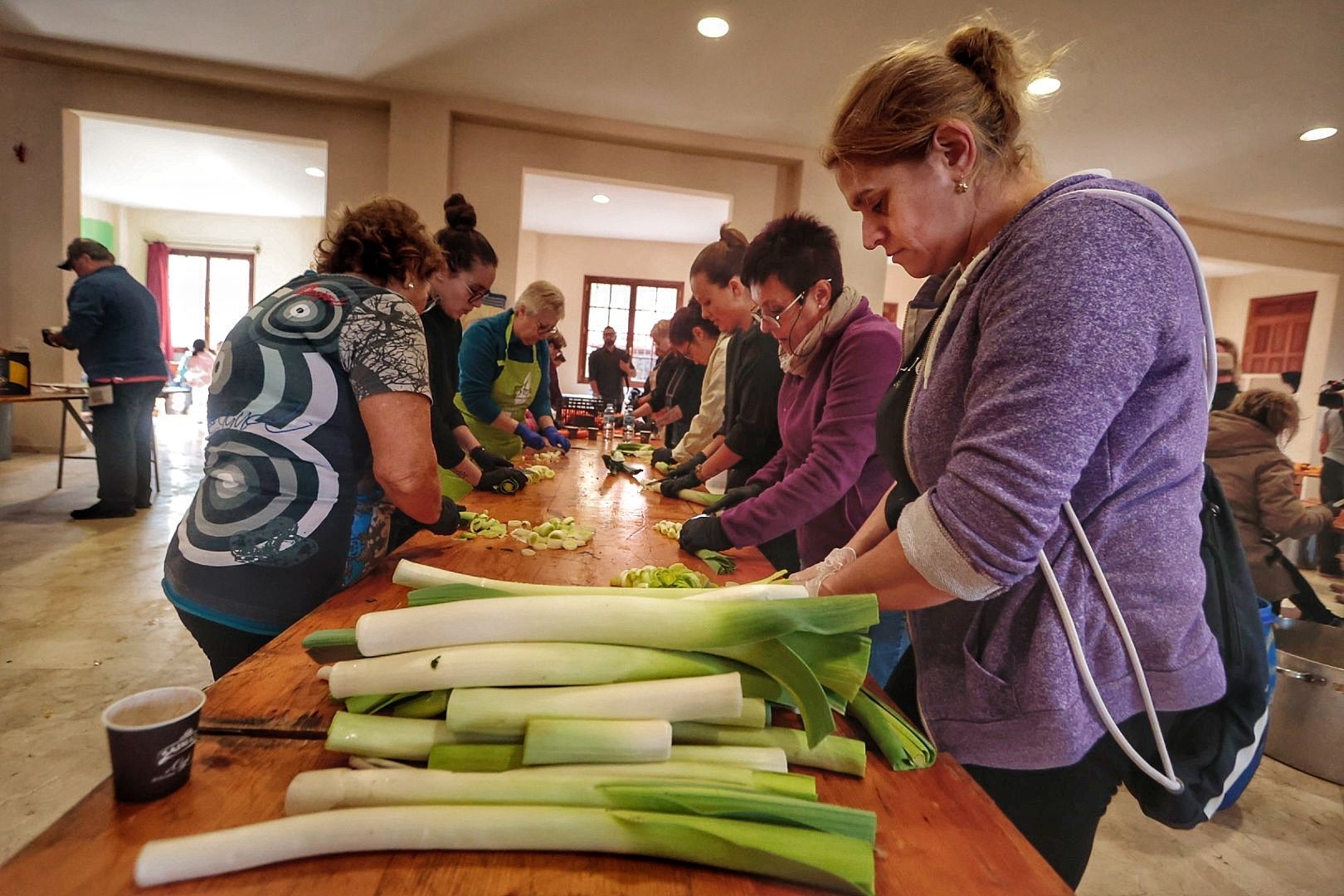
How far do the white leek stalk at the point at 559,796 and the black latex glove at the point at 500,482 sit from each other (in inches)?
71.5

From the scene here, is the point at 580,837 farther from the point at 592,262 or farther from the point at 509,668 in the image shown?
the point at 592,262

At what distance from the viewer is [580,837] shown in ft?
2.20

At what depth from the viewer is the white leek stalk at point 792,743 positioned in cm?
84

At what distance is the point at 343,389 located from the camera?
135 cm

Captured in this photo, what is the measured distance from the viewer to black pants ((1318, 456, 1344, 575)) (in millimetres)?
5801

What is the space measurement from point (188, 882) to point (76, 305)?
5.88 meters

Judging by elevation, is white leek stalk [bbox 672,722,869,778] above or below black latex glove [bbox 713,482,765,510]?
below

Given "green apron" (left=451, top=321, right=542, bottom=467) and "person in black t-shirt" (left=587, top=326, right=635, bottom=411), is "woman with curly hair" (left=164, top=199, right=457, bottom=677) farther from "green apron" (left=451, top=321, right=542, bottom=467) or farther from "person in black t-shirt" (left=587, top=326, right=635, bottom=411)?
"person in black t-shirt" (left=587, top=326, right=635, bottom=411)

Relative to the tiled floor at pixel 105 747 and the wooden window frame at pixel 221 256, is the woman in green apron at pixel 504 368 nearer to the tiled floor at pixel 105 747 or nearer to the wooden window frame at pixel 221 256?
the tiled floor at pixel 105 747

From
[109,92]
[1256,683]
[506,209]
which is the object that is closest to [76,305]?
[109,92]

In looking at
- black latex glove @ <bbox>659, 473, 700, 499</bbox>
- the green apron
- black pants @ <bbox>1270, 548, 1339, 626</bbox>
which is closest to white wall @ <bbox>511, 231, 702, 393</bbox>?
the green apron

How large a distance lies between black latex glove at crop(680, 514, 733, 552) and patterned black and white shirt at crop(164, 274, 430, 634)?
2.47ft

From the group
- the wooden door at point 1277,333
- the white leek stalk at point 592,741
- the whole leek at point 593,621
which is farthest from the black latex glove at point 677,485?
the wooden door at point 1277,333

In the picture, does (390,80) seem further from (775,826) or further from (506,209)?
(775,826)
